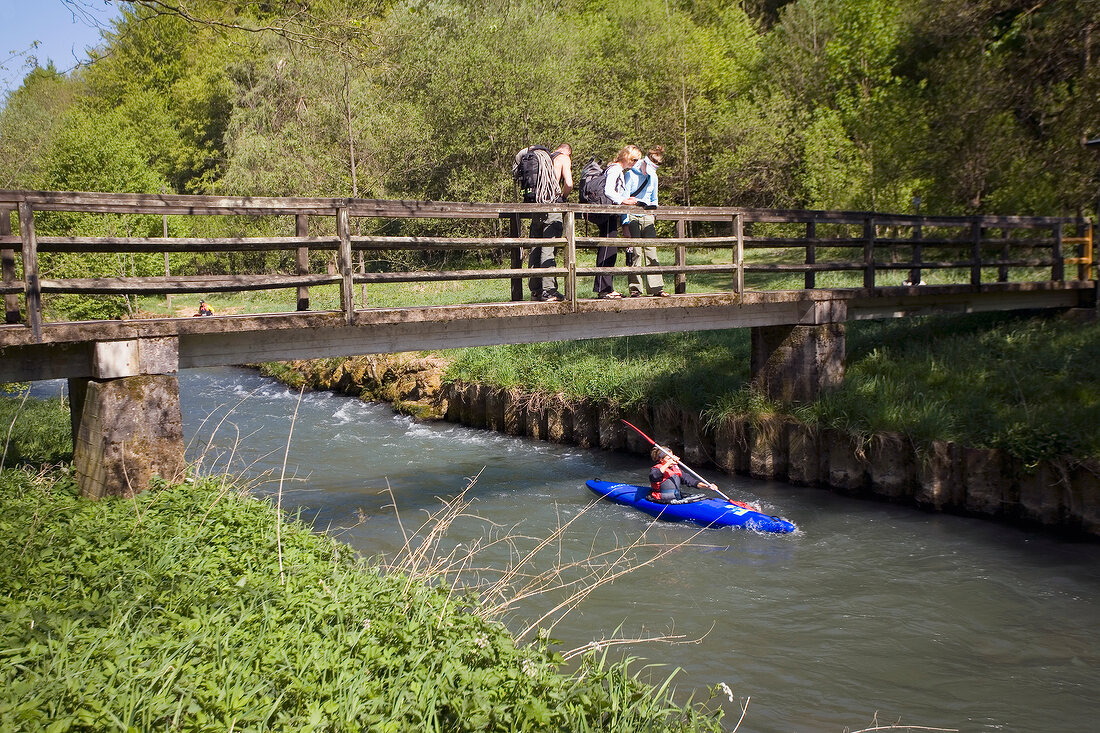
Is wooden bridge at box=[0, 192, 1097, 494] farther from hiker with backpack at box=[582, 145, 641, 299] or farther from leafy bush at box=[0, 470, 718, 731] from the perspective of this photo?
leafy bush at box=[0, 470, 718, 731]

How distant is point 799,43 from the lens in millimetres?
33656

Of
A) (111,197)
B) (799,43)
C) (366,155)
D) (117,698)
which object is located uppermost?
(799,43)

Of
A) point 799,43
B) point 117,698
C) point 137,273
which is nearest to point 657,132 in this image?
point 799,43

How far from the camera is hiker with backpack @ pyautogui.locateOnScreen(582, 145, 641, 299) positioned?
1125 centimetres

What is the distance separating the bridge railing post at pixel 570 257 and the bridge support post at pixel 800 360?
168 inches

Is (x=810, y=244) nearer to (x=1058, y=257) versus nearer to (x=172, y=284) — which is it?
(x=1058, y=257)

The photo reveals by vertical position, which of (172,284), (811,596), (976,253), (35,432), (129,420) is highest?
(976,253)

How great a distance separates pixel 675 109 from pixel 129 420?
30470 millimetres

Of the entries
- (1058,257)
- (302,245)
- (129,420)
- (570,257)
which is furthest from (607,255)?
(1058,257)

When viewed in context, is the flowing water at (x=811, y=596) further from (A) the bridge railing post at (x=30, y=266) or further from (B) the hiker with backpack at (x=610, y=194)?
(B) the hiker with backpack at (x=610, y=194)

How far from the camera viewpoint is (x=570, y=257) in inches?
389

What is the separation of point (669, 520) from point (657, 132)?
88.0 ft

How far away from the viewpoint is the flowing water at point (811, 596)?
641cm

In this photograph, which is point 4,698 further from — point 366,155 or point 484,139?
point 484,139
